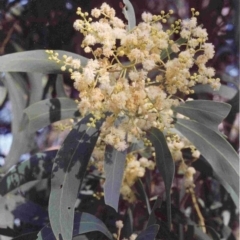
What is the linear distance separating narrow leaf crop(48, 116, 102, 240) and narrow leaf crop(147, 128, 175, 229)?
0.09 m

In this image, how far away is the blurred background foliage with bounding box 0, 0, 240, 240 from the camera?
91 cm

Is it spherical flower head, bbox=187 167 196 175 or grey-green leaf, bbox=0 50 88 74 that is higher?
grey-green leaf, bbox=0 50 88 74

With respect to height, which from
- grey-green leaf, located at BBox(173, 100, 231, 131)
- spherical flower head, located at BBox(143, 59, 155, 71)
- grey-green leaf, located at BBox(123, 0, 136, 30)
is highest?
grey-green leaf, located at BBox(123, 0, 136, 30)

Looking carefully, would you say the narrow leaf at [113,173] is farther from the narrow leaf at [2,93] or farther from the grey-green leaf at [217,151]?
the narrow leaf at [2,93]

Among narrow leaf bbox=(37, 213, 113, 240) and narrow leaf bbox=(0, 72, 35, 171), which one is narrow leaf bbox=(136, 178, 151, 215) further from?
narrow leaf bbox=(0, 72, 35, 171)

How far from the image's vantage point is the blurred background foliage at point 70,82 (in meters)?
0.91

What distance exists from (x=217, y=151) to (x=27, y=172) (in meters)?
0.34

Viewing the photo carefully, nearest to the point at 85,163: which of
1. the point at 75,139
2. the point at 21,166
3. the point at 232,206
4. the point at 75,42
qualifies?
the point at 75,139

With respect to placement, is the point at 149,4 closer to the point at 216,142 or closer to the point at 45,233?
the point at 216,142

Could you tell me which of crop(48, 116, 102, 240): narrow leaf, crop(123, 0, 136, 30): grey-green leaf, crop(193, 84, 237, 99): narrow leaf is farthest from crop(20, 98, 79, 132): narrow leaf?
crop(193, 84, 237, 99): narrow leaf

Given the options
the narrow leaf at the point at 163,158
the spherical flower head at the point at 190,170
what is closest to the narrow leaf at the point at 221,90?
the spherical flower head at the point at 190,170

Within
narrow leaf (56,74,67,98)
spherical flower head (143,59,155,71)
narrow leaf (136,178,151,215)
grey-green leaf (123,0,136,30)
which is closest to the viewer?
spherical flower head (143,59,155,71)

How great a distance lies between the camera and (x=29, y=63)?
732 millimetres

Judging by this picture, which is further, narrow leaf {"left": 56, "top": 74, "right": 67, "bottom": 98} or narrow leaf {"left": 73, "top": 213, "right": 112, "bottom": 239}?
narrow leaf {"left": 56, "top": 74, "right": 67, "bottom": 98}
